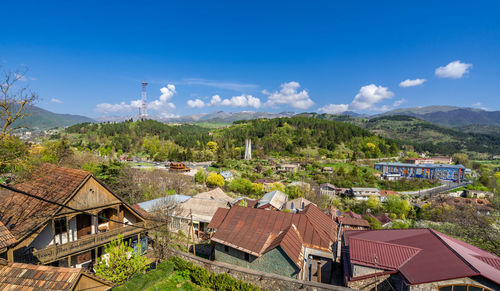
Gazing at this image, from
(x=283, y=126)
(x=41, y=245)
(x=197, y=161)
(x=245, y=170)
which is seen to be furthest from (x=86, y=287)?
(x=283, y=126)

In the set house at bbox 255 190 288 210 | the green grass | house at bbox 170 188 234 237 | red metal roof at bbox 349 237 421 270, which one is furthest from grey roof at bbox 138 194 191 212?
red metal roof at bbox 349 237 421 270

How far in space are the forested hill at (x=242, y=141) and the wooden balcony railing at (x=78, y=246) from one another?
7308 centimetres

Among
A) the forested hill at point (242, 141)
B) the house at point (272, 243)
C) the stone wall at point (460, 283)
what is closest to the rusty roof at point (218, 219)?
the house at point (272, 243)

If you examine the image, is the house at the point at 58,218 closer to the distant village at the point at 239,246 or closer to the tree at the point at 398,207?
the distant village at the point at 239,246

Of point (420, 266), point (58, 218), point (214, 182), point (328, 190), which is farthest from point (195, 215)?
point (328, 190)

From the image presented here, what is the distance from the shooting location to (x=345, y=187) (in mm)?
63719

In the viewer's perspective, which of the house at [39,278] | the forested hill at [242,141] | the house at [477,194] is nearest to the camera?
the house at [39,278]

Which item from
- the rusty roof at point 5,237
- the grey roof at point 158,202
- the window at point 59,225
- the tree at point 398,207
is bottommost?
the tree at point 398,207

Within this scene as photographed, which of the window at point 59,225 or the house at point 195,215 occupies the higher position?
the window at point 59,225

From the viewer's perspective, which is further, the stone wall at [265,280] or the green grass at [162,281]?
the stone wall at [265,280]

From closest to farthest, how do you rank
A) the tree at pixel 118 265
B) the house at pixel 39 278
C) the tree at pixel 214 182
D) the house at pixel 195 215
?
the house at pixel 39 278 < the tree at pixel 118 265 < the house at pixel 195 215 < the tree at pixel 214 182

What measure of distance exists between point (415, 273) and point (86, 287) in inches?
493

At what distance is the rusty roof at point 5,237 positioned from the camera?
9.48 m

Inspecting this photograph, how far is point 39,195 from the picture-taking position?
12133 mm
